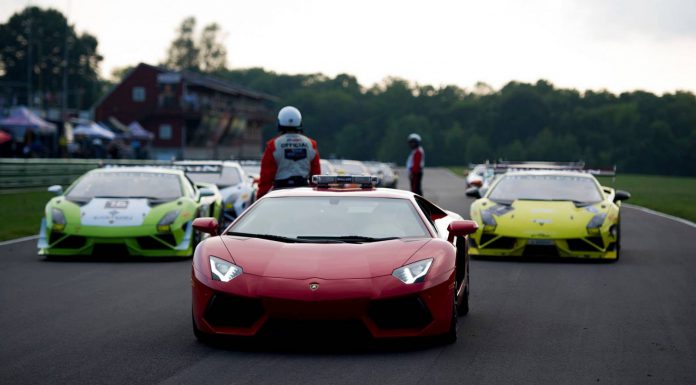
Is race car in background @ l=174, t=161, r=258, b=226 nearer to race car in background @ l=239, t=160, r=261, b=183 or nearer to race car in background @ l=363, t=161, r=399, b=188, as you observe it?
race car in background @ l=239, t=160, r=261, b=183

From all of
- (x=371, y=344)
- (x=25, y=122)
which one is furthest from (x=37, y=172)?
(x=371, y=344)

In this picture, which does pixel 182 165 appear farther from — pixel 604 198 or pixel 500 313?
pixel 500 313

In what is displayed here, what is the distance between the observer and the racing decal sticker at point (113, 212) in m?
13.0

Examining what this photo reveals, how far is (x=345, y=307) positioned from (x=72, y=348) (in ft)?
5.84

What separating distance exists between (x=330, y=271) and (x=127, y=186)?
8090 mm

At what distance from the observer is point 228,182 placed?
1916 centimetres

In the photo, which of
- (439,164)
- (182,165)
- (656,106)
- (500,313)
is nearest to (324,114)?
(439,164)

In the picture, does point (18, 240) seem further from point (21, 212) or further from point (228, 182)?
point (21, 212)

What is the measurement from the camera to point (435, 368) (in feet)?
20.0

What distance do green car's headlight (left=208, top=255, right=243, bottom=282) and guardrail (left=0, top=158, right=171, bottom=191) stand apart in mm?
19820

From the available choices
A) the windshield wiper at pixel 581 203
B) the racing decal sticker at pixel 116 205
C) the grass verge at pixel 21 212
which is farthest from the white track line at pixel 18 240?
the windshield wiper at pixel 581 203

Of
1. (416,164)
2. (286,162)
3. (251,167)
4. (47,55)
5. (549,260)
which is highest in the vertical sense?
(47,55)

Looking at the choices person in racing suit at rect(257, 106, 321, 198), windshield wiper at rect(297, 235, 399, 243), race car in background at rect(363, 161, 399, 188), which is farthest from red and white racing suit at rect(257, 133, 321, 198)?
race car in background at rect(363, 161, 399, 188)

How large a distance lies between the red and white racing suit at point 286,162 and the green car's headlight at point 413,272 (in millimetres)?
4210
